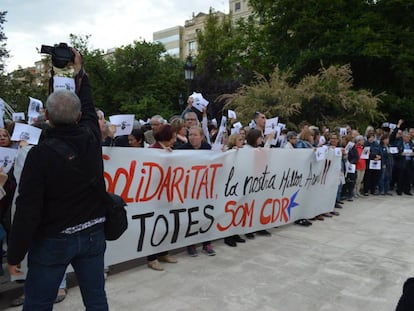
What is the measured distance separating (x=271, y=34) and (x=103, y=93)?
17.4 meters

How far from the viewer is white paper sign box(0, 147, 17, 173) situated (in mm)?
3568

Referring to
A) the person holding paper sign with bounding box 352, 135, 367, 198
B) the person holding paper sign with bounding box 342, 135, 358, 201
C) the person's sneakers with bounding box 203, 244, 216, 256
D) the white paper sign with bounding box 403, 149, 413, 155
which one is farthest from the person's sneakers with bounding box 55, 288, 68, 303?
the white paper sign with bounding box 403, 149, 413, 155

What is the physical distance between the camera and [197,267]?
475 centimetres

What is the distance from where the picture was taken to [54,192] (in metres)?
2.21

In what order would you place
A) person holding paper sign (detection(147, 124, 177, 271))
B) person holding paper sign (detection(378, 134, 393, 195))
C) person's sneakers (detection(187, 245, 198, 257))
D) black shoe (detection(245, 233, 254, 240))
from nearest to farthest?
person holding paper sign (detection(147, 124, 177, 271)) < person's sneakers (detection(187, 245, 198, 257)) < black shoe (detection(245, 233, 254, 240)) < person holding paper sign (detection(378, 134, 393, 195))

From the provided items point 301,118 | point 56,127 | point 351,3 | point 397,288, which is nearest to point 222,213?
point 397,288

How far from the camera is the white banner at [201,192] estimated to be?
4.46 m

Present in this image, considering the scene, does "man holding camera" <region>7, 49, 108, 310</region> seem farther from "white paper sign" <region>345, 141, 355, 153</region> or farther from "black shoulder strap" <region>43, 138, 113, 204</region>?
"white paper sign" <region>345, 141, 355, 153</region>

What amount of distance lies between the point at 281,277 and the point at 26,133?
3115 millimetres

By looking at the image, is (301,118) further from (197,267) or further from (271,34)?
(197,267)

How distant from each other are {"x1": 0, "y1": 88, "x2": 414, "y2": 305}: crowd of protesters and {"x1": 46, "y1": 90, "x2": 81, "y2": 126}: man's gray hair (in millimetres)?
1030

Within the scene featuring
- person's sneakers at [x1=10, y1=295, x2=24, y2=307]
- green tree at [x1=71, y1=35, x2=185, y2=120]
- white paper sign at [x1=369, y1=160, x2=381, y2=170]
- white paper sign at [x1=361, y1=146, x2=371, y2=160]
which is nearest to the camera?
person's sneakers at [x1=10, y1=295, x2=24, y2=307]

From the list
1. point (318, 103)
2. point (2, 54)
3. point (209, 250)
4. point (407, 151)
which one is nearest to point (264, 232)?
point (209, 250)

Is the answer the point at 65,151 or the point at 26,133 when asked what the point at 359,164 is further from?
the point at 65,151
